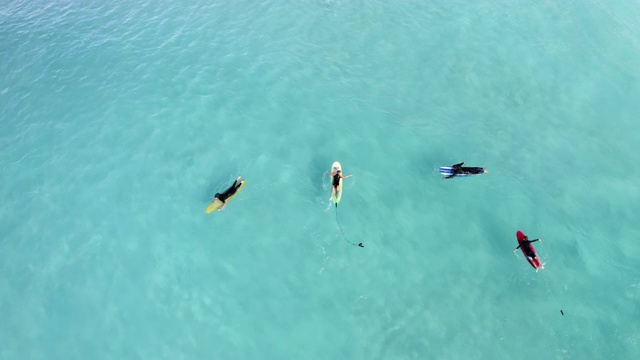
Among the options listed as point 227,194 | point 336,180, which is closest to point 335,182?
point 336,180

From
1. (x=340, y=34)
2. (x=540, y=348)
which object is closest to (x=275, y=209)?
(x=540, y=348)

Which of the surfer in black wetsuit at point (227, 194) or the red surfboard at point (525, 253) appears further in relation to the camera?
the surfer in black wetsuit at point (227, 194)

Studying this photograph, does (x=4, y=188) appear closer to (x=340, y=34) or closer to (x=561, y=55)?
(x=340, y=34)

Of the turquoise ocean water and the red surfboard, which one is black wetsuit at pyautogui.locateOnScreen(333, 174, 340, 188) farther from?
the red surfboard

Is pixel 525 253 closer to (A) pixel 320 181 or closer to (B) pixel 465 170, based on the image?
(B) pixel 465 170

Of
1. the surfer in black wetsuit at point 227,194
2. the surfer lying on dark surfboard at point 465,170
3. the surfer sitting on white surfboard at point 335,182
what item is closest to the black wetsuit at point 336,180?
the surfer sitting on white surfboard at point 335,182

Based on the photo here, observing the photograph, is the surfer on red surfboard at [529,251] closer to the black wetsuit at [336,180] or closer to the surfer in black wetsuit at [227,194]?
the black wetsuit at [336,180]
